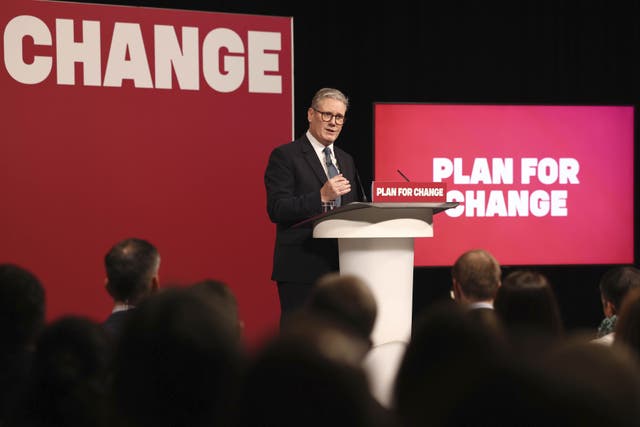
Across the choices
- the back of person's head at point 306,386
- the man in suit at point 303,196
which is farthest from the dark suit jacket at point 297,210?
the back of person's head at point 306,386

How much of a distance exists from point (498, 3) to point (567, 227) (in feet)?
5.46

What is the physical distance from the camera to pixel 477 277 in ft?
8.58

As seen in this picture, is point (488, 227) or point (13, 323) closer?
point (13, 323)

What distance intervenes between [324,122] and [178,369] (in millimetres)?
3005

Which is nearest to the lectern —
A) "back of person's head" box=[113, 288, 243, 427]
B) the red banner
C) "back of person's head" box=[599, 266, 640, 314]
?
the red banner

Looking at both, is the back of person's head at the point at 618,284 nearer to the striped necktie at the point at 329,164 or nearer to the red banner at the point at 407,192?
the red banner at the point at 407,192

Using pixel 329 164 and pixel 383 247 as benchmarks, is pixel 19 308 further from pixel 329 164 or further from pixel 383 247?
pixel 329 164

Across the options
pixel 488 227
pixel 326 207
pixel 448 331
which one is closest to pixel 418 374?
pixel 448 331

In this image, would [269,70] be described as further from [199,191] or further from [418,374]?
[418,374]

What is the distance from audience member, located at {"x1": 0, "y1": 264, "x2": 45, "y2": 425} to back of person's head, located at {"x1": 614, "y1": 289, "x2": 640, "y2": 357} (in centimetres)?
98

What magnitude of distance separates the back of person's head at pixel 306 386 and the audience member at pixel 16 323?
0.83 meters

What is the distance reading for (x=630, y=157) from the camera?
583 cm

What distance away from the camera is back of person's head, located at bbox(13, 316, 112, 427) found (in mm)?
990

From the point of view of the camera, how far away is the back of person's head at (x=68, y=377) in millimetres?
990
